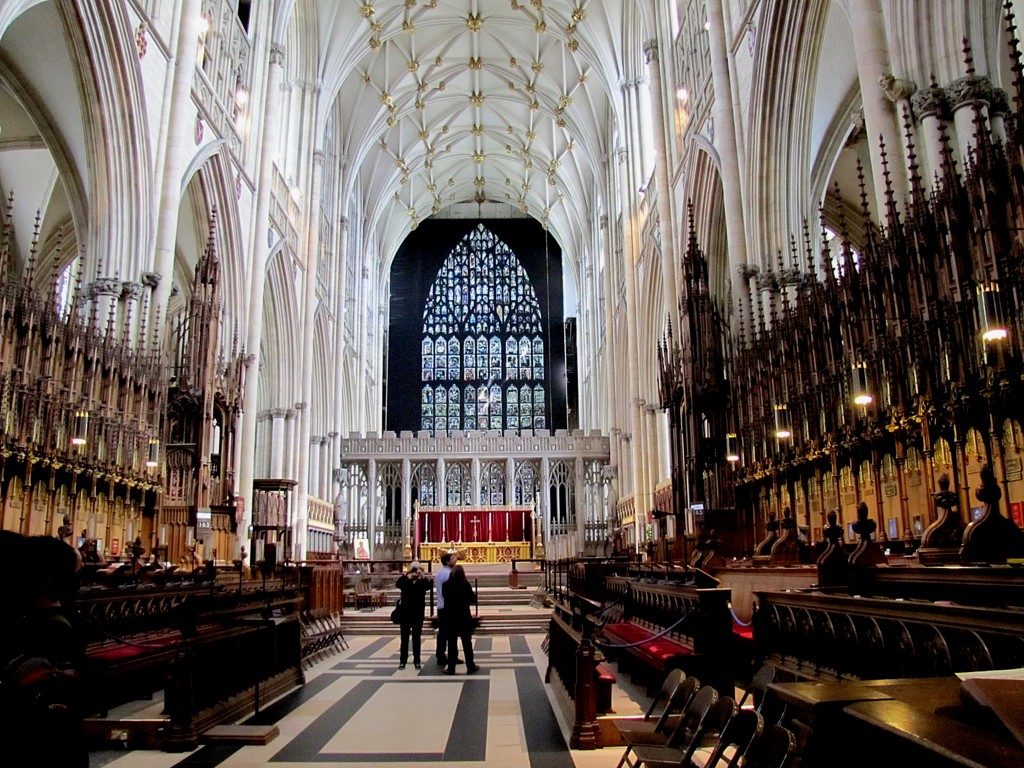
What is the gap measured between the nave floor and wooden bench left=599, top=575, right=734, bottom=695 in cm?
43

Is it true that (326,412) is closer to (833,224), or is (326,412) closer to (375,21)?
(375,21)

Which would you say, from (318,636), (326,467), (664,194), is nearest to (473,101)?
(664,194)

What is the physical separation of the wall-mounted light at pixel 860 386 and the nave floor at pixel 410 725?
14.2ft

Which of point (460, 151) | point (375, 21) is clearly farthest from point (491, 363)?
point (375, 21)

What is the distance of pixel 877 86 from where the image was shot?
29.6 ft

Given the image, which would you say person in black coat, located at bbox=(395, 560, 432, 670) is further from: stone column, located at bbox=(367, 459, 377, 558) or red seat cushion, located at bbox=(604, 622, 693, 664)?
stone column, located at bbox=(367, 459, 377, 558)

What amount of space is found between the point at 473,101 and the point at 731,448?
77.6 feet

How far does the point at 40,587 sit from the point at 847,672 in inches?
155

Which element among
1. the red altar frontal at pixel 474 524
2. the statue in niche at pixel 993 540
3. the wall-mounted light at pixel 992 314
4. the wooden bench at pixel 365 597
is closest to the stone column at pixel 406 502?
the red altar frontal at pixel 474 524

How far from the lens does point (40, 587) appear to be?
1865mm

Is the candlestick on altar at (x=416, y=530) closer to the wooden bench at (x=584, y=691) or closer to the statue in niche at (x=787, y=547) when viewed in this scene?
the statue in niche at (x=787, y=547)

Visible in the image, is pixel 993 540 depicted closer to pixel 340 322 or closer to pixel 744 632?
pixel 744 632

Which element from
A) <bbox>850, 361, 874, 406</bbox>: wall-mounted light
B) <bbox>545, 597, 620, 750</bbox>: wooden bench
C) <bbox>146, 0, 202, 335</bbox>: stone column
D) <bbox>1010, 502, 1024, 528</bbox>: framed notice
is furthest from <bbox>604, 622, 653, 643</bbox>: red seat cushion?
<bbox>146, 0, 202, 335</bbox>: stone column

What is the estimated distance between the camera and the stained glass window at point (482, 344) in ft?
129
